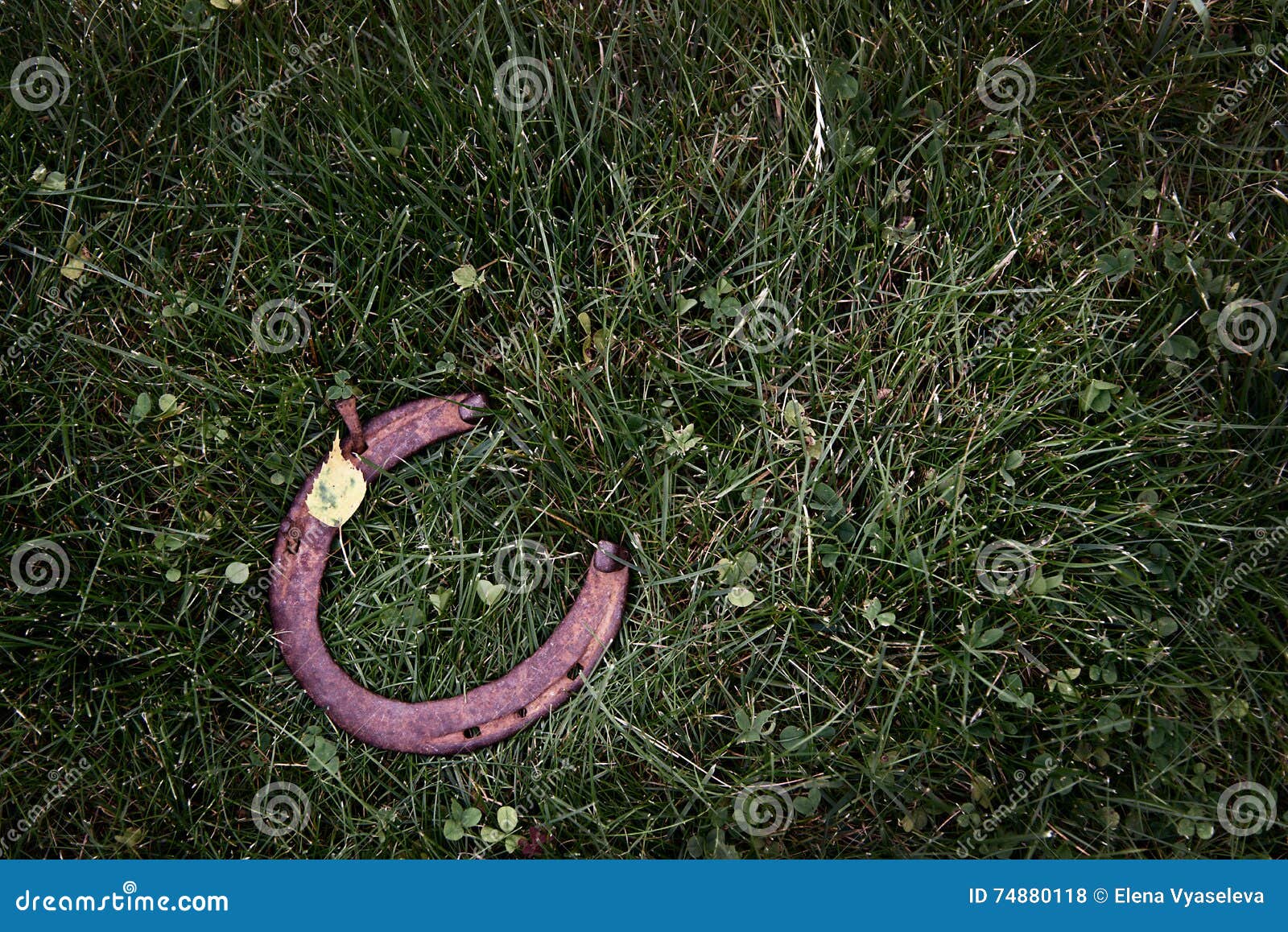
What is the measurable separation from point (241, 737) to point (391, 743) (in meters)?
0.30

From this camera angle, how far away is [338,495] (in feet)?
6.48

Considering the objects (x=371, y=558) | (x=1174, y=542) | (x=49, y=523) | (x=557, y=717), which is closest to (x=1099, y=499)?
(x=1174, y=542)

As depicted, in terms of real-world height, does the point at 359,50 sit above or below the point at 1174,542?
above

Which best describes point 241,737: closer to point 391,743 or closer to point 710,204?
point 391,743

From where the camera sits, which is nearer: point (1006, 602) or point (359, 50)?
point (1006, 602)

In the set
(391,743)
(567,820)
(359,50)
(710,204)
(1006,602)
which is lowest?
(567,820)

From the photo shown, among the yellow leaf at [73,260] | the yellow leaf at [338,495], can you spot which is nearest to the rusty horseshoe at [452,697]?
the yellow leaf at [338,495]

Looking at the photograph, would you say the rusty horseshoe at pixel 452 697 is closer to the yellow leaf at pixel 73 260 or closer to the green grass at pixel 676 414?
the green grass at pixel 676 414

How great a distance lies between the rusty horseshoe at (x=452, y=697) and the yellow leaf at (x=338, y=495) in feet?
0.08

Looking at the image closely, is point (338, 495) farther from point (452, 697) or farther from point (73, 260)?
point (73, 260)

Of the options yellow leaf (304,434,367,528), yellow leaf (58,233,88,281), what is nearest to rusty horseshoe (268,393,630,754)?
yellow leaf (304,434,367,528)

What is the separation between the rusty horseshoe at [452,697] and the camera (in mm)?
1922

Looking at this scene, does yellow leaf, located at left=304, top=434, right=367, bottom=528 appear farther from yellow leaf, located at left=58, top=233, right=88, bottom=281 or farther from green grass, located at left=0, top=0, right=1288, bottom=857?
yellow leaf, located at left=58, top=233, right=88, bottom=281

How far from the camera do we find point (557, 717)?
194 centimetres
